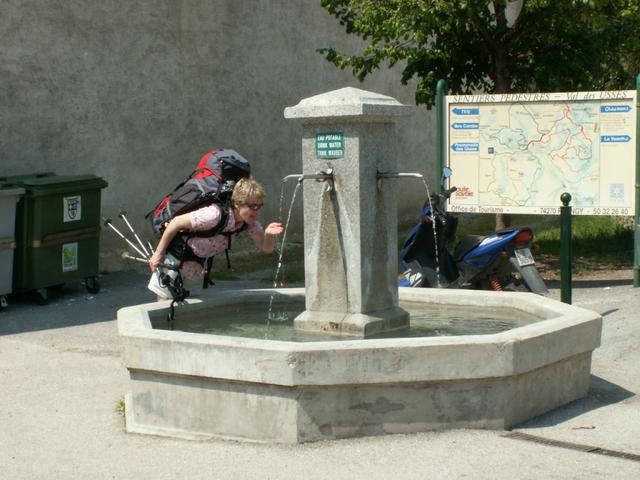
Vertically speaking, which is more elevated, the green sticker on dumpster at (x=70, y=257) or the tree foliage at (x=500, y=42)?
the tree foliage at (x=500, y=42)

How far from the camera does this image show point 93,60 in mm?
12844

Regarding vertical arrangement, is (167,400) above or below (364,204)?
below

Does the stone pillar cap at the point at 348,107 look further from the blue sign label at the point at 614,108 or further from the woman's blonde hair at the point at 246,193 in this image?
the blue sign label at the point at 614,108

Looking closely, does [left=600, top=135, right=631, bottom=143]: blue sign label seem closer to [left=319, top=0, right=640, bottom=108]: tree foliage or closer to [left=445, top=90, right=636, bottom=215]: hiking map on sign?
[left=445, top=90, right=636, bottom=215]: hiking map on sign

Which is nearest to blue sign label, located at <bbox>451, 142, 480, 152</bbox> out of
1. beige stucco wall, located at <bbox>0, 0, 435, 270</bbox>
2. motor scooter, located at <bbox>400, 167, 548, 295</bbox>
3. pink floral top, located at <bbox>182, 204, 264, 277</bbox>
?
motor scooter, located at <bbox>400, 167, 548, 295</bbox>

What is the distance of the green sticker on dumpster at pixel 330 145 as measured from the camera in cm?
662

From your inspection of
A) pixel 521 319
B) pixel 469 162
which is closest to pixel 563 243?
pixel 521 319

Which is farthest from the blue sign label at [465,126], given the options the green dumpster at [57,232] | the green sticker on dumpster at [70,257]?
the green sticker on dumpster at [70,257]

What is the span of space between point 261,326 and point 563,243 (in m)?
2.96

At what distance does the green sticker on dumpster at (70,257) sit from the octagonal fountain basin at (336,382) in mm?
5198

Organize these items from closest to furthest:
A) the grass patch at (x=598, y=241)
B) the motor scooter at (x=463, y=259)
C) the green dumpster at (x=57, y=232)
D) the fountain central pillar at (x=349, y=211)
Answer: the fountain central pillar at (x=349, y=211)
the motor scooter at (x=463, y=259)
the green dumpster at (x=57, y=232)
the grass patch at (x=598, y=241)

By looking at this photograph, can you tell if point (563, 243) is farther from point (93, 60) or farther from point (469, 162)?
point (93, 60)

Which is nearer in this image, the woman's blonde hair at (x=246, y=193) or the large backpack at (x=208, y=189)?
the woman's blonde hair at (x=246, y=193)

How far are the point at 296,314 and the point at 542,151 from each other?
447cm
